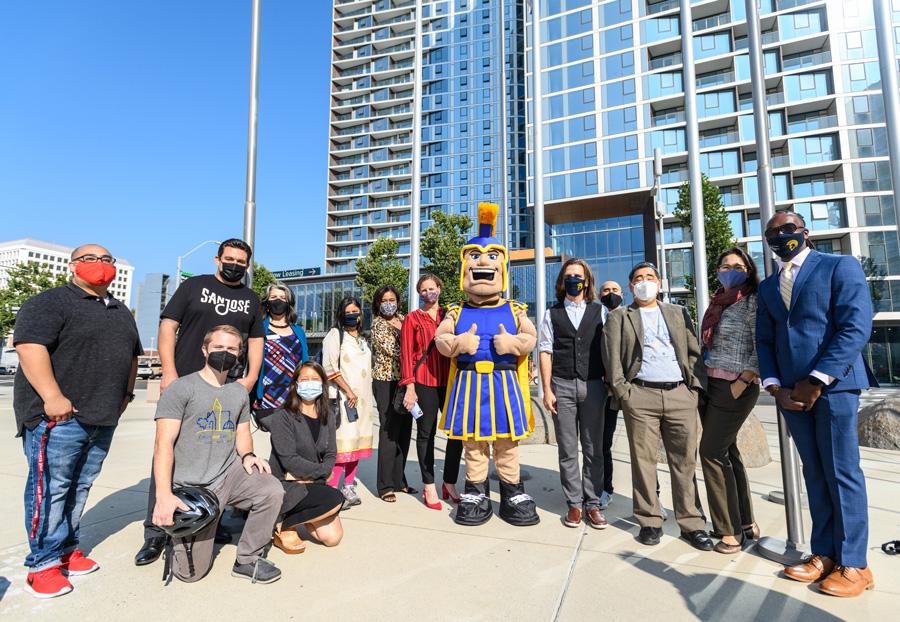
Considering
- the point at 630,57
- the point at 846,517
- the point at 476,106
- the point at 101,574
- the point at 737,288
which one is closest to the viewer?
the point at 846,517

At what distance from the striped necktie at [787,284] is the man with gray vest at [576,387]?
1344 mm

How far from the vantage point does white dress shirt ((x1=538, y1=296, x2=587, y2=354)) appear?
4.17m

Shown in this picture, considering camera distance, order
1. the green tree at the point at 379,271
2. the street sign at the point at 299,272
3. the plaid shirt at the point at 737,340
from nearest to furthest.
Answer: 1. the plaid shirt at the point at 737,340
2. the green tree at the point at 379,271
3. the street sign at the point at 299,272

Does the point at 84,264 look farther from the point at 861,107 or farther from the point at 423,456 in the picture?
the point at 861,107

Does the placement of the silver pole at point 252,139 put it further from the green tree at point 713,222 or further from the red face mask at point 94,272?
the green tree at point 713,222

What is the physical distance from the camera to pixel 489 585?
2.81 metres

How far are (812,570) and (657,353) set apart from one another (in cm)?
150

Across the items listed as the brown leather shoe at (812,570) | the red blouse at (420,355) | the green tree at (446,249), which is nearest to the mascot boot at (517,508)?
A: the red blouse at (420,355)

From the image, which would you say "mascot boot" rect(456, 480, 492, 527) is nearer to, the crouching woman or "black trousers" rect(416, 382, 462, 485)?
"black trousers" rect(416, 382, 462, 485)

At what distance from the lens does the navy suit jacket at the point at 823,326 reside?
2.75m

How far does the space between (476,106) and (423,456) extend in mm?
60297

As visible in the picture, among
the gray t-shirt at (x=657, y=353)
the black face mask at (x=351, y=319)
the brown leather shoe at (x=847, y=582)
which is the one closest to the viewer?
the brown leather shoe at (x=847, y=582)

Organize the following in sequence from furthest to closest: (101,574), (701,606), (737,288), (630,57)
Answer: (630,57)
(737,288)
(101,574)
(701,606)

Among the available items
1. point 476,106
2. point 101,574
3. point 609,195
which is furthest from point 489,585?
point 476,106
